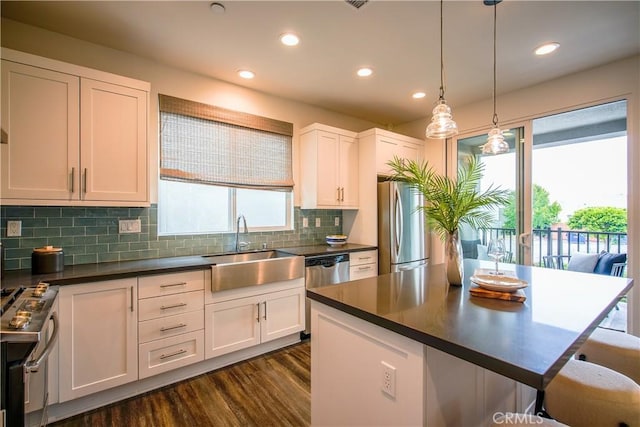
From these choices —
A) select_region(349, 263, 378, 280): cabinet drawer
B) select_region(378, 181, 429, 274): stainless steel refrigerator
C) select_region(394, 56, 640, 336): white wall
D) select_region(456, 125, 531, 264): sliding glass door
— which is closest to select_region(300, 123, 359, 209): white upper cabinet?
select_region(378, 181, 429, 274): stainless steel refrigerator

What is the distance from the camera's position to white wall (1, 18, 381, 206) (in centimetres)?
221

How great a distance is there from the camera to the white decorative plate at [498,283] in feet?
4.62

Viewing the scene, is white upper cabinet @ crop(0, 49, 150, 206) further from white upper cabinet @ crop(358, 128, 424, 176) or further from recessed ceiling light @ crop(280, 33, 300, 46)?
white upper cabinet @ crop(358, 128, 424, 176)

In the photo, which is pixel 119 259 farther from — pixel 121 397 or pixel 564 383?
pixel 564 383

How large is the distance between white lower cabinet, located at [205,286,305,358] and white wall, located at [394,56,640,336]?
2.98 metres

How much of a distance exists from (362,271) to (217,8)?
2.79 m

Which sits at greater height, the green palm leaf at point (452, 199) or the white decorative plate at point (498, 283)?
the green palm leaf at point (452, 199)

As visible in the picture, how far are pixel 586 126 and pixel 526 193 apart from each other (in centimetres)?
102

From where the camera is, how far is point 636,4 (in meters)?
1.97

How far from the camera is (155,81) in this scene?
271 cm

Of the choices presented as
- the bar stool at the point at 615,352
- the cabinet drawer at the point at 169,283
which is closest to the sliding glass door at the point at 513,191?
the bar stool at the point at 615,352

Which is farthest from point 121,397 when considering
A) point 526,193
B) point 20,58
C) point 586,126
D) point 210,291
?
point 586,126

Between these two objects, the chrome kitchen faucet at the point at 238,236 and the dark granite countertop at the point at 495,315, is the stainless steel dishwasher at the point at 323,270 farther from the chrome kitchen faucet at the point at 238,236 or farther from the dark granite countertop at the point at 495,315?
the dark granite countertop at the point at 495,315

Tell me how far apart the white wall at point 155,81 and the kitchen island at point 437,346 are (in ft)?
7.23
